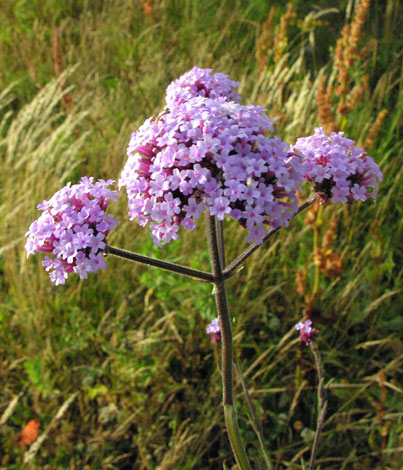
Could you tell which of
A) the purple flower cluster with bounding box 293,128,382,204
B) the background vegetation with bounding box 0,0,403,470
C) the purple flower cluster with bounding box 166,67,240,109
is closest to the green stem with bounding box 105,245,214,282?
the purple flower cluster with bounding box 293,128,382,204

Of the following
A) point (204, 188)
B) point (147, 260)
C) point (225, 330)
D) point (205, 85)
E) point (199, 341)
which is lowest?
point (225, 330)

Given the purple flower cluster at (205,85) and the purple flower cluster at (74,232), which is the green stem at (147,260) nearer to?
the purple flower cluster at (74,232)

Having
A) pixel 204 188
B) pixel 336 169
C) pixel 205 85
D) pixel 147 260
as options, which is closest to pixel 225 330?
pixel 147 260

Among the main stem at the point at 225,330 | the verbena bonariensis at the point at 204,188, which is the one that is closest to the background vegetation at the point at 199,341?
the main stem at the point at 225,330

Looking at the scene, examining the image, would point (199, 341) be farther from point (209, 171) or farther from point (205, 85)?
point (209, 171)

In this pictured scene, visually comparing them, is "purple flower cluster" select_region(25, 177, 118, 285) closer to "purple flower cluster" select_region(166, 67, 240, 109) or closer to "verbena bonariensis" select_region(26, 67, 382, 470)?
"verbena bonariensis" select_region(26, 67, 382, 470)

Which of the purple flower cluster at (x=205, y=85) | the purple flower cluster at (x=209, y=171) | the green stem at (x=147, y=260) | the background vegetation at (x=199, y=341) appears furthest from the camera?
the background vegetation at (x=199, y=341)

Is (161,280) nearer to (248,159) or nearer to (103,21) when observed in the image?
(248,159)
